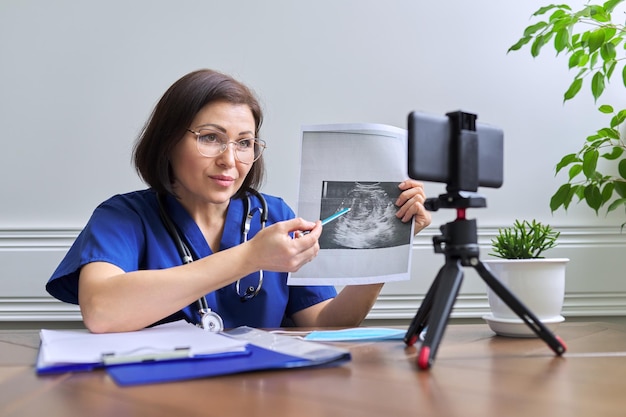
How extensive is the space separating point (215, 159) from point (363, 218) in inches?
15.9

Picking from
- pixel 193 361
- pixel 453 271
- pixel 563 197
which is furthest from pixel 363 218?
pixel 563 197

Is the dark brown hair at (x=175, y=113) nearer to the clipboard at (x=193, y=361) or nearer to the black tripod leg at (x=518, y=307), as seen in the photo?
the clipboard at (x=193, y=361)

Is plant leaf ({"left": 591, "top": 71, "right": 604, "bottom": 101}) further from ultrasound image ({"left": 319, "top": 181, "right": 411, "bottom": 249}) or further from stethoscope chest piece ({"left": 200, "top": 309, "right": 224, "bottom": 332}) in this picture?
stethoscope chest piece ({"left": 200, "top": 309, "right": 224, "bottom": 332})

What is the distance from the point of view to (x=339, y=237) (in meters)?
1.25

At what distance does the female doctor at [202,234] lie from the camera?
1.18 metres

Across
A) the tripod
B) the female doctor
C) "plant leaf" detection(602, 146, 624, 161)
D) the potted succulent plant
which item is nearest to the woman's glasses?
the female doctor

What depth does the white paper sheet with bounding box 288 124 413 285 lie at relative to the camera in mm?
1228

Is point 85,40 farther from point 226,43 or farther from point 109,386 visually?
point 109,386

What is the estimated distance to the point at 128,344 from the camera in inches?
37.4

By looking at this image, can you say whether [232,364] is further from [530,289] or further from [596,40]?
[596,40]

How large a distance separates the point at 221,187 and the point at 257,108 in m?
0.24

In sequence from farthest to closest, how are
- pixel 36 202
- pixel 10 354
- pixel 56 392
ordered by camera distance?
pixel 36 202 → pixel 10 354 → pixel 56 392

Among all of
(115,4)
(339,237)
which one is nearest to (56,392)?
(339,237)

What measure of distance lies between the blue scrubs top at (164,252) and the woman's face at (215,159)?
3.8 inches
